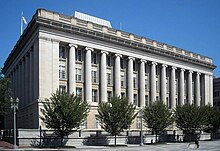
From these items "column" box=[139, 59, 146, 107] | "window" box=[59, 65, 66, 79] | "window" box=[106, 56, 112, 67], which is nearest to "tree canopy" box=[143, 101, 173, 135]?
"column" box=[139, 59, 146, 107]

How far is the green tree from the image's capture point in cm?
5966

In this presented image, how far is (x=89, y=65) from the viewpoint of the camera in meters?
57.8

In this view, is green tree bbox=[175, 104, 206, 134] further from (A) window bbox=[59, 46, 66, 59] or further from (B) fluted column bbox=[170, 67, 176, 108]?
(A) window bbox=[59, 46, 66, 59]

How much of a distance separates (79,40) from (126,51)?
12.6 meters

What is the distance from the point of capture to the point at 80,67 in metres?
58.1

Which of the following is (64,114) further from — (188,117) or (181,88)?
(181,88)

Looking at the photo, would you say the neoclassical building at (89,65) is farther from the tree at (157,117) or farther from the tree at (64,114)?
the tree at (157,117)

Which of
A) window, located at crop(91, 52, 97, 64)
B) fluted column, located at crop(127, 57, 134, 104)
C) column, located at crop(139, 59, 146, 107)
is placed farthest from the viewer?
column, located at crop(139, 59, 146, 107)

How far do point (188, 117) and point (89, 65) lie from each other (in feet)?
72.2

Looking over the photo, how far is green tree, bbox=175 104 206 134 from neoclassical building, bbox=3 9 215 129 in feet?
31.3

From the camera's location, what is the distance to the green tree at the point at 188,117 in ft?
196

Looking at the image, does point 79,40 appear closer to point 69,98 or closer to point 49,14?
point 49,14

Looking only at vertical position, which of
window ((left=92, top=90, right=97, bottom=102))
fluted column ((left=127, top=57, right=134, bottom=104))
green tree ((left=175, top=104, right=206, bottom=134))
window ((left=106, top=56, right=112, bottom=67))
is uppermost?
window ((left=106, top=56, right=112, bottom=67))

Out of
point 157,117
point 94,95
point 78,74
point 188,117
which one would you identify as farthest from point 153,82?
point 78,74
